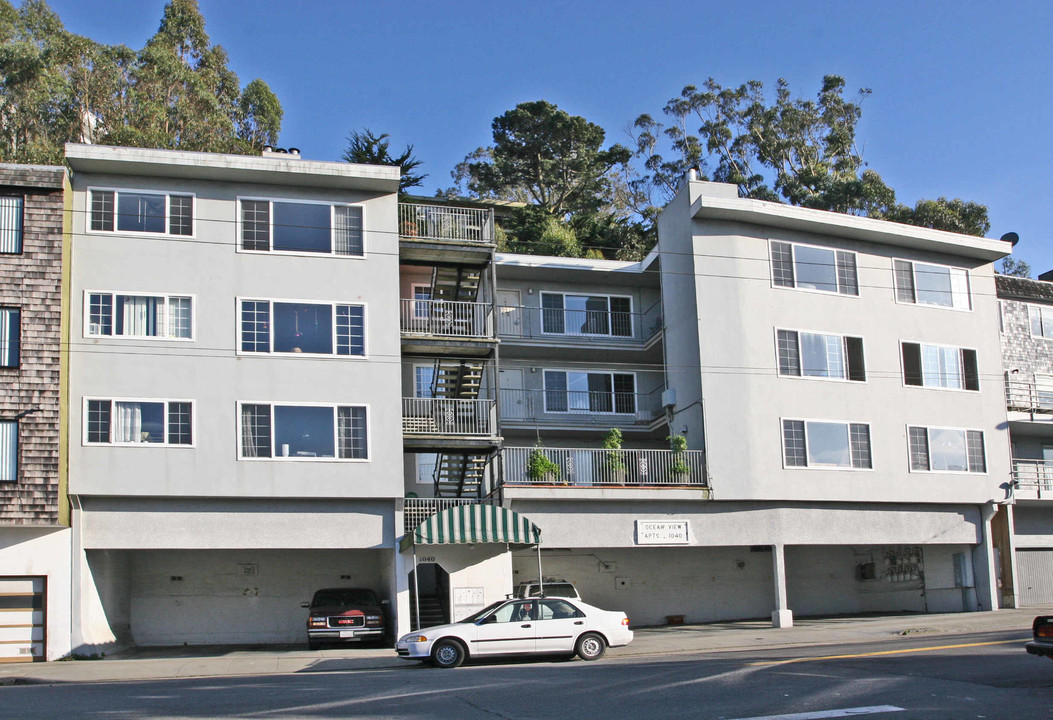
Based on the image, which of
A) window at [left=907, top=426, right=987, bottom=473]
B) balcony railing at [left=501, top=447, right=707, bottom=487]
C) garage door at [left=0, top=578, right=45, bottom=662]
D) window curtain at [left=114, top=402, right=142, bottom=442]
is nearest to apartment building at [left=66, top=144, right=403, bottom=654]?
window curtain at [left=114, top=402, right=142, bottom=442]

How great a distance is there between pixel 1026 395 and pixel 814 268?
383 inches

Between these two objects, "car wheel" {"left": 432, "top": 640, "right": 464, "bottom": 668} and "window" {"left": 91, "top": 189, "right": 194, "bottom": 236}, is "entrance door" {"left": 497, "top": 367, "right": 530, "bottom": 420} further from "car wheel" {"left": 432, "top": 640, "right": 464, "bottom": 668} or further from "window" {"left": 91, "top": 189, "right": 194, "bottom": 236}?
"car wheel" {"left": 432, "top": 640, "right": 464, "bottom": 668}

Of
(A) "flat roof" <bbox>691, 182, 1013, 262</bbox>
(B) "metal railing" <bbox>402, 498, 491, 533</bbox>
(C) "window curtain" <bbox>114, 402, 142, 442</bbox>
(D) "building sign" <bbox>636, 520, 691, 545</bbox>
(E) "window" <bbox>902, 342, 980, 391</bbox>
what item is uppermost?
(A) "flat roof" <bbox>691, 182, 1013, 262</bbox>

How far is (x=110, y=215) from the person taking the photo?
2623cm

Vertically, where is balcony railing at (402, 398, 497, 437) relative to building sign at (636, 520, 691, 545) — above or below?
above

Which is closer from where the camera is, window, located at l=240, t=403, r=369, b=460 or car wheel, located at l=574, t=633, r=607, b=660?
car wheel, located at l=574, t=633, r=607, b=660

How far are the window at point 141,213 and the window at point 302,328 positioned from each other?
262cm

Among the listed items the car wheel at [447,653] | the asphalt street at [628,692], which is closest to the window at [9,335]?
the asphalt street at [628,692]

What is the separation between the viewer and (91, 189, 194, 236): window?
86.0 feet

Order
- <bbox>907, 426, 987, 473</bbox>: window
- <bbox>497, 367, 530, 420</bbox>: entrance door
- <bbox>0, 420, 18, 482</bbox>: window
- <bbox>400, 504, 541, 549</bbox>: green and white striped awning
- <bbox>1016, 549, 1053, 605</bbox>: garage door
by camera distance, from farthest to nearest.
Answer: <bbox>1016, 549, 1053, 605</bbox>: garage door, <bbox>497, 367, 530, 420</bbox>: entrance door, <bbox>907, 426, 987, 473</bbox>: window, <bbox>400, 504, 541, 549</bbox>: green and white striped awning, <bbox>0, 420, 18, 482</bbox>: window

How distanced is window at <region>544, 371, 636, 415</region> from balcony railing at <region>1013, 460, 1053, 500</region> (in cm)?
1226

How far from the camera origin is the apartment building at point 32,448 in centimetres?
2394

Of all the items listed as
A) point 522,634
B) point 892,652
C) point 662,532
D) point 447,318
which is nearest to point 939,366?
point 662,532

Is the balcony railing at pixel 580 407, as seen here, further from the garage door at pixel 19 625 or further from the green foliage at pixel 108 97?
the green foliage at pixel 108 97
